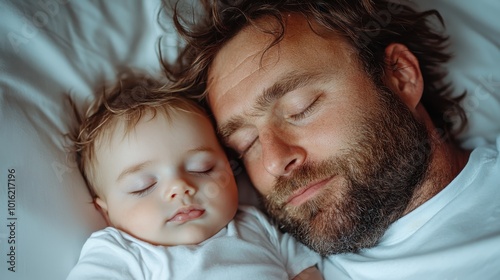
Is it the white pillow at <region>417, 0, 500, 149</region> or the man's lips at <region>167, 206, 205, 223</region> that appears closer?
the man's lips at <region>167, 206, 205, 223</region>

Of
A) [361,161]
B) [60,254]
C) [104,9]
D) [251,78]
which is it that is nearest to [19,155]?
[60,254]

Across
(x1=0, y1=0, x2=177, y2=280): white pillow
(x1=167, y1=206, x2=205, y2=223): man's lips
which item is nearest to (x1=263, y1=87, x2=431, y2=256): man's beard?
(x1=167, y1=206, x2=205, y2=223): man's lips

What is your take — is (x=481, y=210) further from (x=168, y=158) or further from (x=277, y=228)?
(x=168, y=158)

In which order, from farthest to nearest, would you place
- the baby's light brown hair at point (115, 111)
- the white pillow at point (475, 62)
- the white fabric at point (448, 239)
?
1. the white pillow at point (475, 62)
2. the baby's light brown hair at point (115, 111)
3. the white fabric at point (448, 239)

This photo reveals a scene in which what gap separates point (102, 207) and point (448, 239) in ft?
3.30

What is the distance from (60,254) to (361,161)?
0.87 m

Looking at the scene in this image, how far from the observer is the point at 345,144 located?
1293 mm

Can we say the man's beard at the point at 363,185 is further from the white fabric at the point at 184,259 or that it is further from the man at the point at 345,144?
the white fabric at the point at 184,259

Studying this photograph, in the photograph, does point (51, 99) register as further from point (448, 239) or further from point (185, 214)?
point (448, 239)

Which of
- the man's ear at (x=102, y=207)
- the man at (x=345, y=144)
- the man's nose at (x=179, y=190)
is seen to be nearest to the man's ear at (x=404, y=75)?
the man at (x=345, y=144)

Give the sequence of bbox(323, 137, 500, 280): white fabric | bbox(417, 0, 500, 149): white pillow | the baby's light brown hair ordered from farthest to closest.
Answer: bbox(417, 0, 500, 149): white pillow
the baby's light brown hair
bbox(323, 137, 500, 280): white fabric

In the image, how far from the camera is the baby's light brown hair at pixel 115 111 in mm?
1402

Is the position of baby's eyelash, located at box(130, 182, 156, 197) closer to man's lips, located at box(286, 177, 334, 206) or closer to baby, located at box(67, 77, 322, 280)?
baby, located at box(67, 77, 322, 280)

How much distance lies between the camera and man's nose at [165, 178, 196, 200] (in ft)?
4.22
